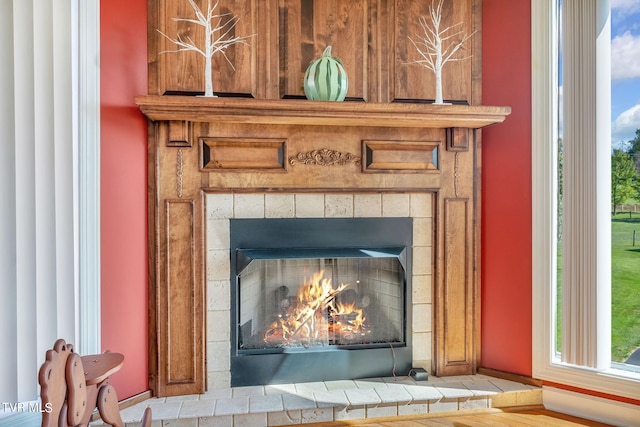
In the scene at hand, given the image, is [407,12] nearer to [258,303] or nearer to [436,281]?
[436,281]

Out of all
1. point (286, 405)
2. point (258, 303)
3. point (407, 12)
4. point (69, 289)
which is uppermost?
point (407, 12)

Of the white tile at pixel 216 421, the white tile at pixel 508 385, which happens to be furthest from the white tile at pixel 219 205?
the white tile at pixel 508 385

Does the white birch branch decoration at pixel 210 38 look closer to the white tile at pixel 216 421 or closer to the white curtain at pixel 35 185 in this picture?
the white curtain at pixel 35 185

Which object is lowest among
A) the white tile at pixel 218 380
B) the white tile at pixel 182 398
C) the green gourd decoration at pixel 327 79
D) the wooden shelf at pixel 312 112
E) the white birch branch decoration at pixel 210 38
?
the white tile at pixel 182 398

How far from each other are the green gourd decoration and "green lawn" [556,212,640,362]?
1.58 m

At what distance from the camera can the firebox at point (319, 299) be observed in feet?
7.13

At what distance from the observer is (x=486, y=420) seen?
2010 mm

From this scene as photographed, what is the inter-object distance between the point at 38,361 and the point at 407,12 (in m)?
2.51

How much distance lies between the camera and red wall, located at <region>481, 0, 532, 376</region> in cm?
218

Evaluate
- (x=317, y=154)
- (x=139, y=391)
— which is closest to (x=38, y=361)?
(x=139, y=391)

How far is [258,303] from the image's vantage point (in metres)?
2.25

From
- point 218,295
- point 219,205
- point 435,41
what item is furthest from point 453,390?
point 435,41

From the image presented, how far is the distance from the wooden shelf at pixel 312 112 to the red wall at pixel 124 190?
0.20 meters

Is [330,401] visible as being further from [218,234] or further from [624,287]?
[624,287]
